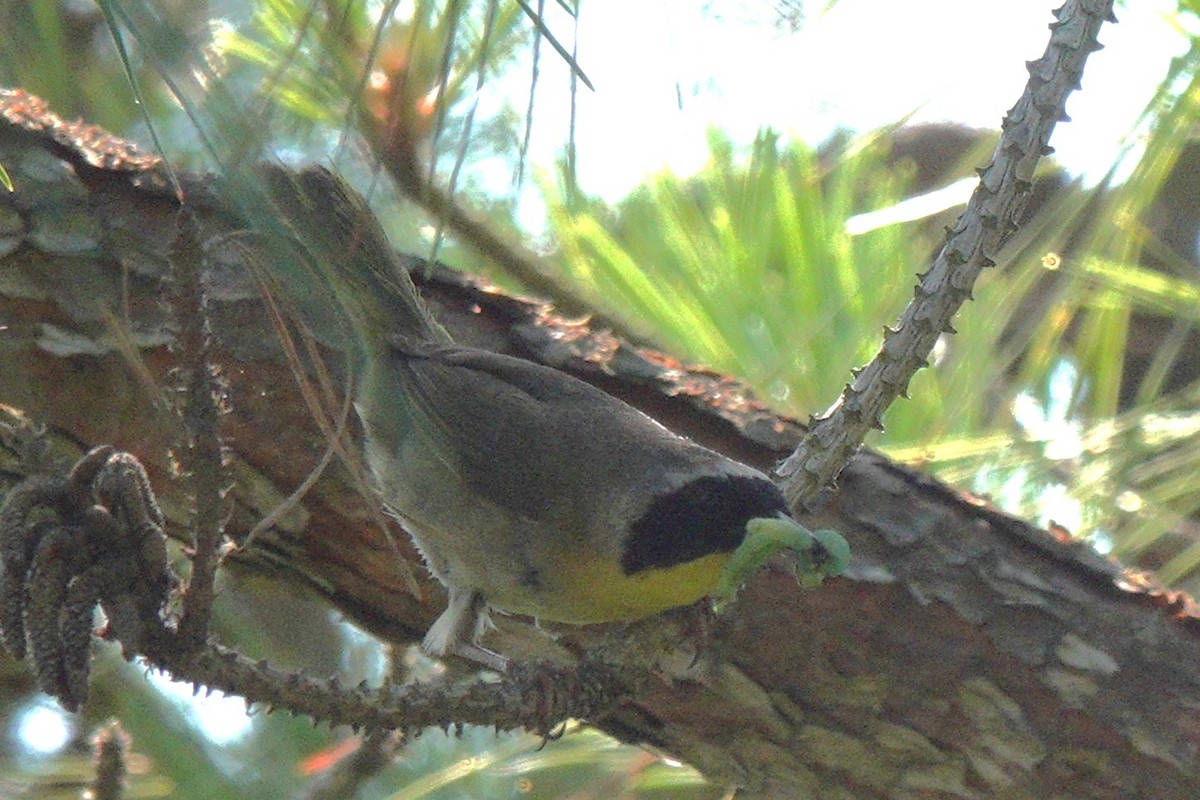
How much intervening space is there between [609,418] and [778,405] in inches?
26.7

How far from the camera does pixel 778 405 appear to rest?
9.27 ft

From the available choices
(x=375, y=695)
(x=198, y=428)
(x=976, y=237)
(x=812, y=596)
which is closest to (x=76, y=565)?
(x=198, y=428)

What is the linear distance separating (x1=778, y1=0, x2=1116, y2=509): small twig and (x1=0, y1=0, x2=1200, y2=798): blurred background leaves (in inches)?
17.6

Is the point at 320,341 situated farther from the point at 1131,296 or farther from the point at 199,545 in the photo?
the point at 1131,296

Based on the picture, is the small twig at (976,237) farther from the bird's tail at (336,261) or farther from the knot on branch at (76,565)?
the knot on branch at (76,565)

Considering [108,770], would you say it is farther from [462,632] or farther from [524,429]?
[524,429]

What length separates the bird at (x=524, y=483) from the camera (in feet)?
6.24

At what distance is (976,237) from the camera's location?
67.2 inches

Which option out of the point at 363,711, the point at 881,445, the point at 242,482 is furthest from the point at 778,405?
the point at 363,711

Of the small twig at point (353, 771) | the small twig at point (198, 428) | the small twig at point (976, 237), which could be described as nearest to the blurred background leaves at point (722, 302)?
the small twig at point (353, 771)

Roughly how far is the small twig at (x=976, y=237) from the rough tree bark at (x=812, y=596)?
0.46 metres

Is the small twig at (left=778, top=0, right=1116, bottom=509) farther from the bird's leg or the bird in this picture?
the bird's leg

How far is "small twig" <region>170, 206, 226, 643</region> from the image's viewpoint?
1140 millimetres

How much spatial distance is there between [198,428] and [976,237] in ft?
3.29
